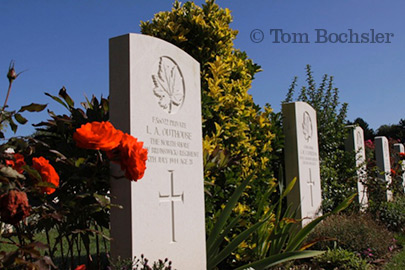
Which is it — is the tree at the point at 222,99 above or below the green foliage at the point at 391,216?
above

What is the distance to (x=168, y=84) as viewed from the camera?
11.9ft

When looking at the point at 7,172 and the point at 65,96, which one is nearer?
the point at 7,172

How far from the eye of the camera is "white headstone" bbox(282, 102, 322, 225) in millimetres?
5969

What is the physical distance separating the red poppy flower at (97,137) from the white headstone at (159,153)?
1.55ft

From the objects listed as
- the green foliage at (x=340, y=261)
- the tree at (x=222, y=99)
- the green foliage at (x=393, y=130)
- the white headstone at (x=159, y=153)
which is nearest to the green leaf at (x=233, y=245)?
the white headstone at (x=159, y=153)

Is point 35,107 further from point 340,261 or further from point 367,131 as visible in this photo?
point 367,131

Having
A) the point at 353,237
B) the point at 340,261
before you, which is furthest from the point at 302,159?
the point at 340,261

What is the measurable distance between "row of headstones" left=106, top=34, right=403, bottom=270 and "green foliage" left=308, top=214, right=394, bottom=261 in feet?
7.61

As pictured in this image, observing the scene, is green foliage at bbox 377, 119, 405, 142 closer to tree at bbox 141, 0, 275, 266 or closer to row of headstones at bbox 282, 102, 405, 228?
row of headstones at bbox 282, 102, 405, 228

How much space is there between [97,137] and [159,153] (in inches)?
33.3

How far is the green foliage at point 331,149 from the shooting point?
7637 millimetres

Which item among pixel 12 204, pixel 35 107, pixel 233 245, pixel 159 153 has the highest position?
pixel 35 107

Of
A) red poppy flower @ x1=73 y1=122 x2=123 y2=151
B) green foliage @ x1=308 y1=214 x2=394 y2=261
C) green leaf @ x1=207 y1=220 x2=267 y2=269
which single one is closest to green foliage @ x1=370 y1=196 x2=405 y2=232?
green foliage @ x1=308 y1=214 x2=394 y2=261

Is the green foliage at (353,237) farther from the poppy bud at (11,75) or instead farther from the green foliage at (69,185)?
the poppy bud at (11,75)
